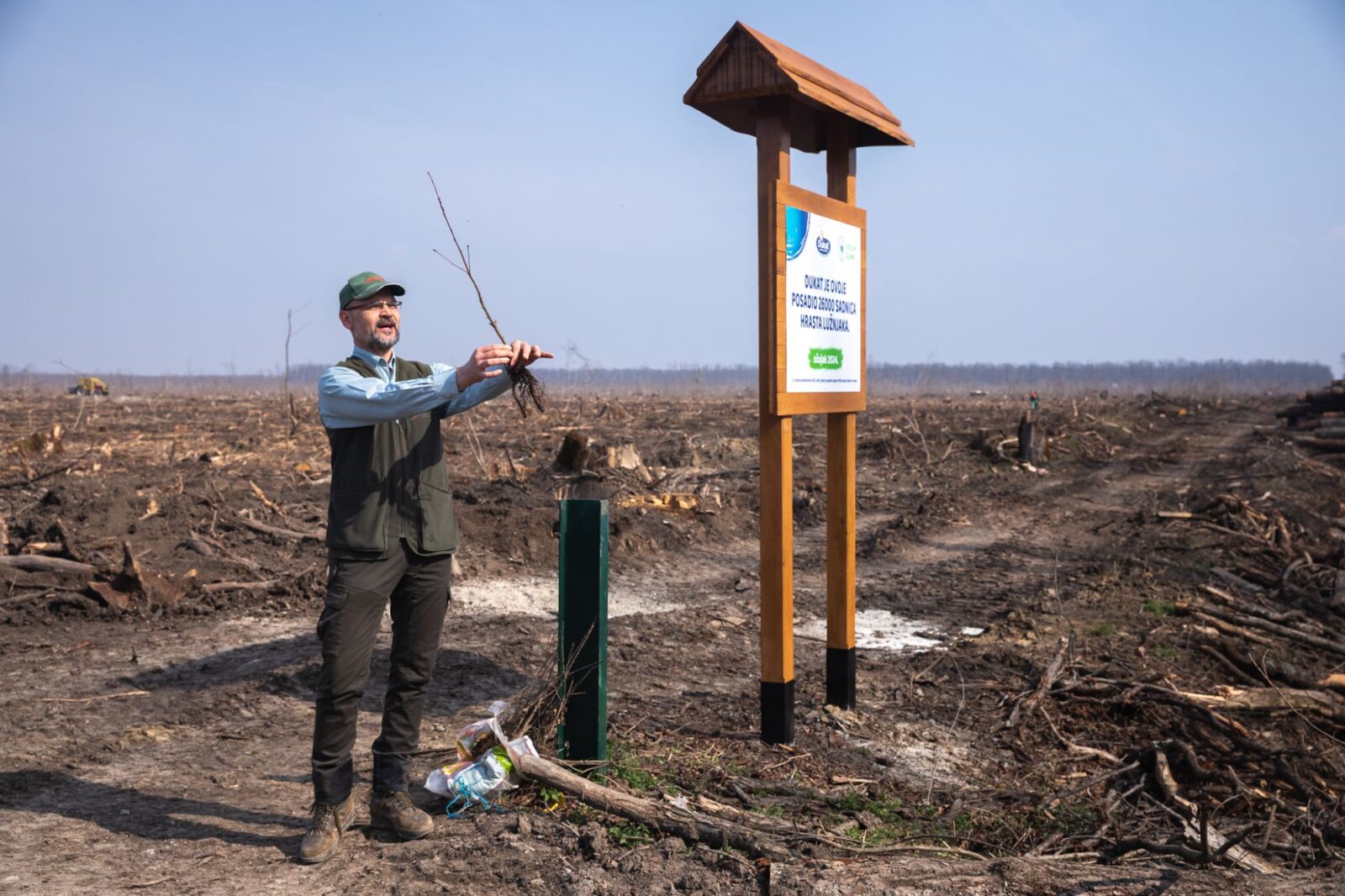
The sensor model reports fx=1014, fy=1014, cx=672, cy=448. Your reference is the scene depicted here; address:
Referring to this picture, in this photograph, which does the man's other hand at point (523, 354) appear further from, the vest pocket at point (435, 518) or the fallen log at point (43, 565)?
the fallen log at point (43, 565)

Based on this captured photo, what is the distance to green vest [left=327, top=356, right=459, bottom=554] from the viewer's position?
381 centimetres

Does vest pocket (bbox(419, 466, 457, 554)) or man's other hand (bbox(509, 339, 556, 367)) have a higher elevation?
man's other hand (bbox(509, 339, 556, 367))

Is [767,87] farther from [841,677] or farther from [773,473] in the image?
[841,677]

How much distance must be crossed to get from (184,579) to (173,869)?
5.63m

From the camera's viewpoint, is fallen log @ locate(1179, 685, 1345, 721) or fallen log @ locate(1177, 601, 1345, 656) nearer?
fallen log @ locate(1179, 685, 1345, 721)

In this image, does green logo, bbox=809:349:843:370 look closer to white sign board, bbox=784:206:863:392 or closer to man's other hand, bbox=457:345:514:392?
white sign board, bbox=784:206:863:392

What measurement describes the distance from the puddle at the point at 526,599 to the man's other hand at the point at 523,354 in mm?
5035

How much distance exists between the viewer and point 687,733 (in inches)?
214

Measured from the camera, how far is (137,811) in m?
4.41

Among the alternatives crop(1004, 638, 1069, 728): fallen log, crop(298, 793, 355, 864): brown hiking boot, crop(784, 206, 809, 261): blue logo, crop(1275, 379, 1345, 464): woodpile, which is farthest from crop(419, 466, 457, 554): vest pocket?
crop(1275, 379, 1345, 464): woodpile

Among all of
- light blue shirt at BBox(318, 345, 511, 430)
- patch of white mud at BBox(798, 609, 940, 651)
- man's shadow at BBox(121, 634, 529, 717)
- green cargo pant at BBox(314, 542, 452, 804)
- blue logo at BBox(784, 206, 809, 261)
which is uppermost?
blue logo at BBox(784, 206, 809, 261)

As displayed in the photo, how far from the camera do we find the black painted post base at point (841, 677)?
5977 mm

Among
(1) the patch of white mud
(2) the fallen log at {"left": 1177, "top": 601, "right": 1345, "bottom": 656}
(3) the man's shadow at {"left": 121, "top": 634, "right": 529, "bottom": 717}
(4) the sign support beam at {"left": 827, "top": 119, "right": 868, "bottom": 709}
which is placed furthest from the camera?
(1) the patch of white mud

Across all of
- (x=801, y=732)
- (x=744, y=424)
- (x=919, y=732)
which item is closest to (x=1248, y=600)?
(x=919, y=732)
